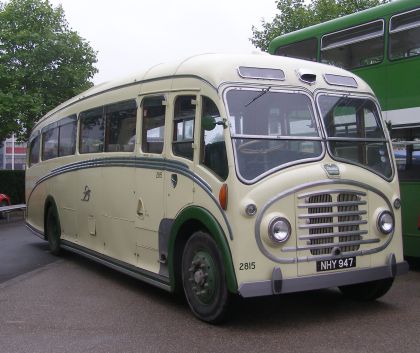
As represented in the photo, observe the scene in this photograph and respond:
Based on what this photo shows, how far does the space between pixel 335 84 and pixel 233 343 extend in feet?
10.4

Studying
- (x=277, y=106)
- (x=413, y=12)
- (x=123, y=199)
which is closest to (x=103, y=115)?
(x=123, y=199)

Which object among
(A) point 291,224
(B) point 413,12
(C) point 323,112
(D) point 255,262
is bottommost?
(D) point 255,262

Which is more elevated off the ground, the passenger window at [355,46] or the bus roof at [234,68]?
the passenger window at [355,46]

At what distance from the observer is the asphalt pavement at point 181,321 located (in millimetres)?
5500

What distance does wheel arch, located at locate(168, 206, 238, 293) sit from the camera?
5754 mm

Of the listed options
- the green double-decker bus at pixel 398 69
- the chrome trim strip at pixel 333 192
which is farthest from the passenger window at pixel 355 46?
the chrome trim strip at pixel 333 192

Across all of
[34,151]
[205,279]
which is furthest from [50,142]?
[205,279]

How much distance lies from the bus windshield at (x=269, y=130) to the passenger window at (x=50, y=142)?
21.2 feet

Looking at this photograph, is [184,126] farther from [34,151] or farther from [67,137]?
[34,151]

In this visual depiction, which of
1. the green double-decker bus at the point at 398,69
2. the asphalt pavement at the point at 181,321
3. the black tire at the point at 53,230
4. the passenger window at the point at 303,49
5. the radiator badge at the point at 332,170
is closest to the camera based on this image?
the asphalt pavement at the point at 181,321

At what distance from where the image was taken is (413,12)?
902 centimetres

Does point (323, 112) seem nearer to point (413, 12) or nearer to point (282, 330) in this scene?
point (282, 330)

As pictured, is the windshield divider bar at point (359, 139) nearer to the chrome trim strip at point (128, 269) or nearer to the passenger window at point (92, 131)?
the chrome trim strip at point (128, 269)

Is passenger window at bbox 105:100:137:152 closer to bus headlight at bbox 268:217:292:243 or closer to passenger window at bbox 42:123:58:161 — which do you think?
bus headlight at bbox 268:217:292:243
